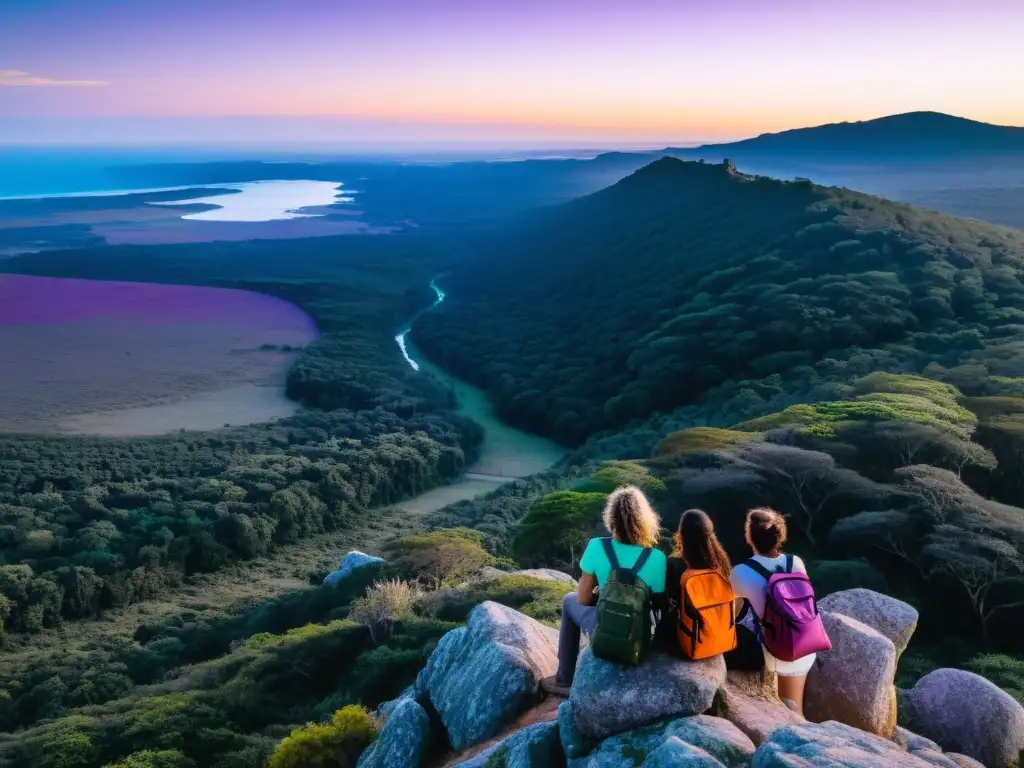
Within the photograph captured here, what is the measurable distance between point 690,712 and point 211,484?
38.5 metres

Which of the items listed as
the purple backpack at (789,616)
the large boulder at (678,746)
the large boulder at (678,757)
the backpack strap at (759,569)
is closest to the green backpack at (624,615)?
the large boulder at (678,746)

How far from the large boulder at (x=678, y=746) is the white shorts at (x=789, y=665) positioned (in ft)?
3.27

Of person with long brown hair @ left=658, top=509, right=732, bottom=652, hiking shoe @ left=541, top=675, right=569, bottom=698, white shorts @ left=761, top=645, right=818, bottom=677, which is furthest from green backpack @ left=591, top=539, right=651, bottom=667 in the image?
hiking shoe @ left=541, top=675, right=569, bottom=698

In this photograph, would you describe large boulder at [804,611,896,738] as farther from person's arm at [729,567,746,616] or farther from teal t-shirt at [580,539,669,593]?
teal t-shirt at [580,539,669,593]

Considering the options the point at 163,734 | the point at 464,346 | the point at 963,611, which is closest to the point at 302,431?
the point at 464,346

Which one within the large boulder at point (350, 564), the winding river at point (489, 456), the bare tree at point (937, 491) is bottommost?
the winding river at point (489, 456)

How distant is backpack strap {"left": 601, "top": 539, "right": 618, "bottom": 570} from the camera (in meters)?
7.36

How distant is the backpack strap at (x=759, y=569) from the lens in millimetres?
7277

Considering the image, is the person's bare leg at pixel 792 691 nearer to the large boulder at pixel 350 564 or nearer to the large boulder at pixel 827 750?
the large boulder at pixel 827 750

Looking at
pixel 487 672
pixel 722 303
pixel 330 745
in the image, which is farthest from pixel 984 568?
pixel 722 303

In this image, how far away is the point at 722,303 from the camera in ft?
205

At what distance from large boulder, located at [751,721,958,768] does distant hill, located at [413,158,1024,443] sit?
31.4 meters

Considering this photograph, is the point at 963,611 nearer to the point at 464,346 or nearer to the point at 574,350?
the point at 574,350

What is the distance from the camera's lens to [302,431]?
55688 millimetres
